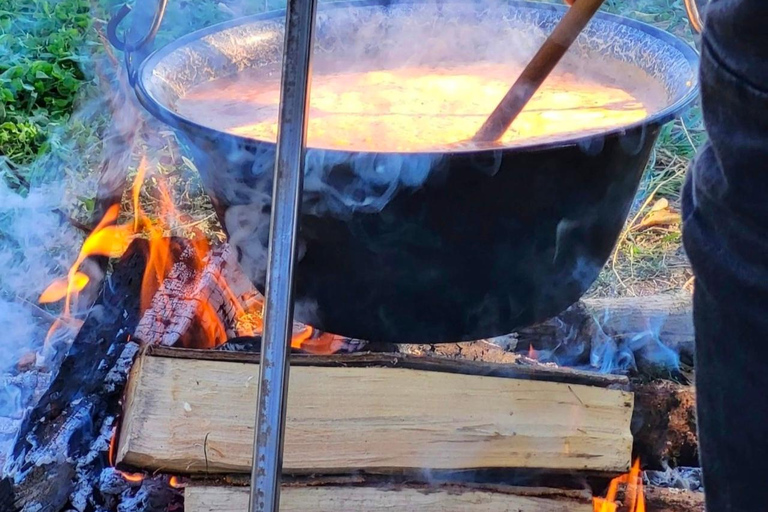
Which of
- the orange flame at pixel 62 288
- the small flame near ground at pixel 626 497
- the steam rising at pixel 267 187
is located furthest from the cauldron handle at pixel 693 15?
the orange flame at pixel 62 288

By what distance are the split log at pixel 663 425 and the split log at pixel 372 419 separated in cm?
8

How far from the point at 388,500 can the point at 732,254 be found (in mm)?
842

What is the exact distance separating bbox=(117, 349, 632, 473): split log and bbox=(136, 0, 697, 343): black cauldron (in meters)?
0.12

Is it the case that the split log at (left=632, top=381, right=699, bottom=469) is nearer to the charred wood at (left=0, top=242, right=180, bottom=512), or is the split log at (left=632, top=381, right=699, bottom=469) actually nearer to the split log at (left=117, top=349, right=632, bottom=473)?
the split log at (left=117, top=349, right=632, bottom=473)

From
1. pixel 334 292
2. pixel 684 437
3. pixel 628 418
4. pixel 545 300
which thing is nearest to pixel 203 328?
pixel 334 292

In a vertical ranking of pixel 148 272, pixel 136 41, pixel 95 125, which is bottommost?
pixel 148 272

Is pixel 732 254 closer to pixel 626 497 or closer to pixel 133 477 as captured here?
pixel 626 497

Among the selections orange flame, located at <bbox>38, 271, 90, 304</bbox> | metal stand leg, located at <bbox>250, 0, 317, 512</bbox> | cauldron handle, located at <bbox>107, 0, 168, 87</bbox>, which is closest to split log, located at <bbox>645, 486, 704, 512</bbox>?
metal stand leg, located at <bbox>250, 0, 317, 512</bbox>

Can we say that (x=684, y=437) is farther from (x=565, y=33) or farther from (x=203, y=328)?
(x=203, y=328)

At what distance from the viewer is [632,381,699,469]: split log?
148 cm

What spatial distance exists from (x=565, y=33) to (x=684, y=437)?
0.83 m

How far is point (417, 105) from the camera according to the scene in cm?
148

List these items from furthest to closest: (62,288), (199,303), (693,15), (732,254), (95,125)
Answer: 1. (95,125)
2. (62,288)
3. (199,303)
4. (693,15)
5. (732,254)

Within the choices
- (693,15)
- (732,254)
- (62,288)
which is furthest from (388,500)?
(62,288)
